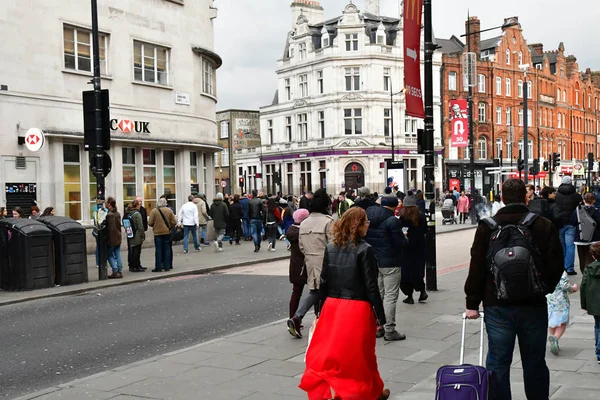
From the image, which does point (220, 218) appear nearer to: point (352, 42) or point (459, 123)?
point (459, 123)

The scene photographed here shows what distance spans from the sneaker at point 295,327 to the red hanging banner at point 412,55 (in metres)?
4.25

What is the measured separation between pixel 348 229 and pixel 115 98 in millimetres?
17064

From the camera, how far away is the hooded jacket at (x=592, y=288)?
6.73 metres

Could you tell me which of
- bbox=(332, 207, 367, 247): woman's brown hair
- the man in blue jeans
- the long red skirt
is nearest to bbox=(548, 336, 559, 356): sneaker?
the long red skirt

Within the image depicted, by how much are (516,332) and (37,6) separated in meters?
18.0

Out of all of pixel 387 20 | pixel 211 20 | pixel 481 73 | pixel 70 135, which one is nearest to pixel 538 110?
pixel 481 73

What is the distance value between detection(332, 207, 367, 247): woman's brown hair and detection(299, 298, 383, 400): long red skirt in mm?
536

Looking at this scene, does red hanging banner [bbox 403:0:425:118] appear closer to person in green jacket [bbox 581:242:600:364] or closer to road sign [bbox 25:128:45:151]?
person in green jacket [bbox 581:242:600:364]

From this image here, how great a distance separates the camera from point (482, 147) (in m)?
67.1

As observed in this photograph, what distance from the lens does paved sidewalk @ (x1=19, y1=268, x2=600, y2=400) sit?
6246 millimetres

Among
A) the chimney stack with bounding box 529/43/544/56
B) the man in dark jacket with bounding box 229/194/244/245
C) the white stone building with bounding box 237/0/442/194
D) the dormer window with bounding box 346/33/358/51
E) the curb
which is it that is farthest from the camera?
the chimney stack with bounding box 529/43/544/56

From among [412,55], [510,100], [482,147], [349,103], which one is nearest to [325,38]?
[349,103]

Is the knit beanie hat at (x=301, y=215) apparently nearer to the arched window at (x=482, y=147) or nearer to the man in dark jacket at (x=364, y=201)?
the man in dark jacket at (x=364, y=201)

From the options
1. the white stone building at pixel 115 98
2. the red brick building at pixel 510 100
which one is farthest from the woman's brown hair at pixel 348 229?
the red brick building at pixel 510 100
